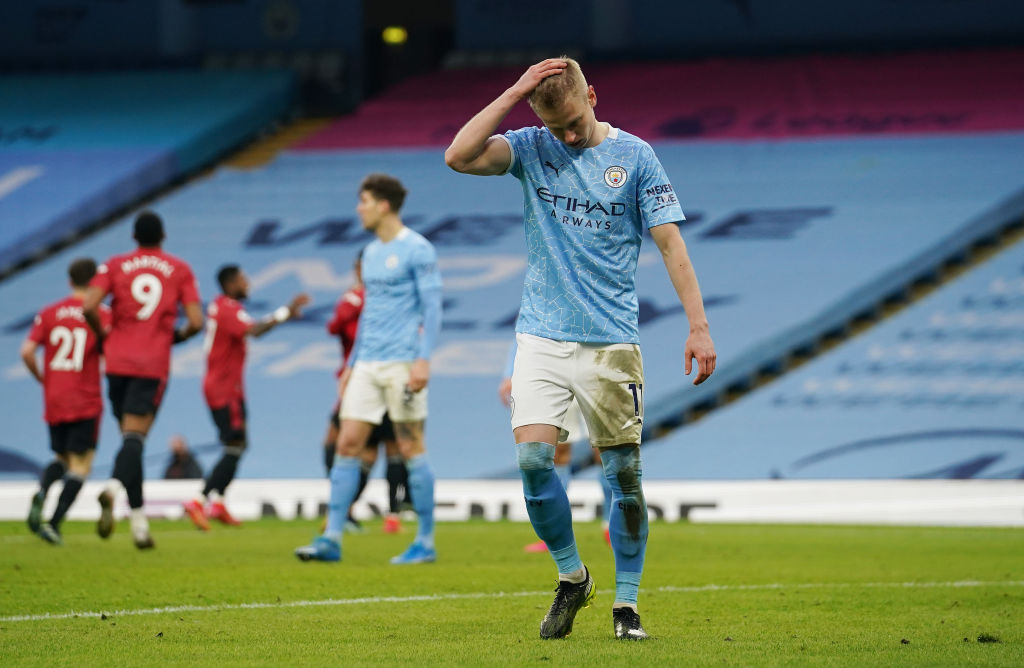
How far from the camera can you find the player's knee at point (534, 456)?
205 inches

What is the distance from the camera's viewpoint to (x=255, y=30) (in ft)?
91.1

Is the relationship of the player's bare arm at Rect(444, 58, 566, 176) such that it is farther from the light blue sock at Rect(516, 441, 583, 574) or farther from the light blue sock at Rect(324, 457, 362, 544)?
the light blue sock at Rect(324, 457, 362, 544)

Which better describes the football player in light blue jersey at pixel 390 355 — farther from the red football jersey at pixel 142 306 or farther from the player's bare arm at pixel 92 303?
the player's bare arm at pixel 92 303

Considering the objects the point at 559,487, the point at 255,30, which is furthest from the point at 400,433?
the point at 255,30

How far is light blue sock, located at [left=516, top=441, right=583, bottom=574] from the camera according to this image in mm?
5219

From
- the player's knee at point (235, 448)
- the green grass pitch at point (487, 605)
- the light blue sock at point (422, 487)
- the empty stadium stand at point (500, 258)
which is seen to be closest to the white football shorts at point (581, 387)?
the green grass pitch at point (487, 605)

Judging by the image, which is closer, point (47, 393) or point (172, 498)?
point (47, 393)

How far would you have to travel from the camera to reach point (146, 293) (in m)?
9.70

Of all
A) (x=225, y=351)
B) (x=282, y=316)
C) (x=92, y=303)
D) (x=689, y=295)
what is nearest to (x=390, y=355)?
(x=92, y=303)

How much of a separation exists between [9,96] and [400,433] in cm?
1970

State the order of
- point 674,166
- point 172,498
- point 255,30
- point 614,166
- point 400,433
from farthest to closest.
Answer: point 255,30 < point 674,166 < point 172,498 < point 400,433 < point 614,166

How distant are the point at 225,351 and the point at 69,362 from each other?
6.26 ft

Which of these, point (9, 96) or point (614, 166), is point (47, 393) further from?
point (9, 96)

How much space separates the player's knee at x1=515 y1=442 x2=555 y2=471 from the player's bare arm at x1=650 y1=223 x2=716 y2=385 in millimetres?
574
